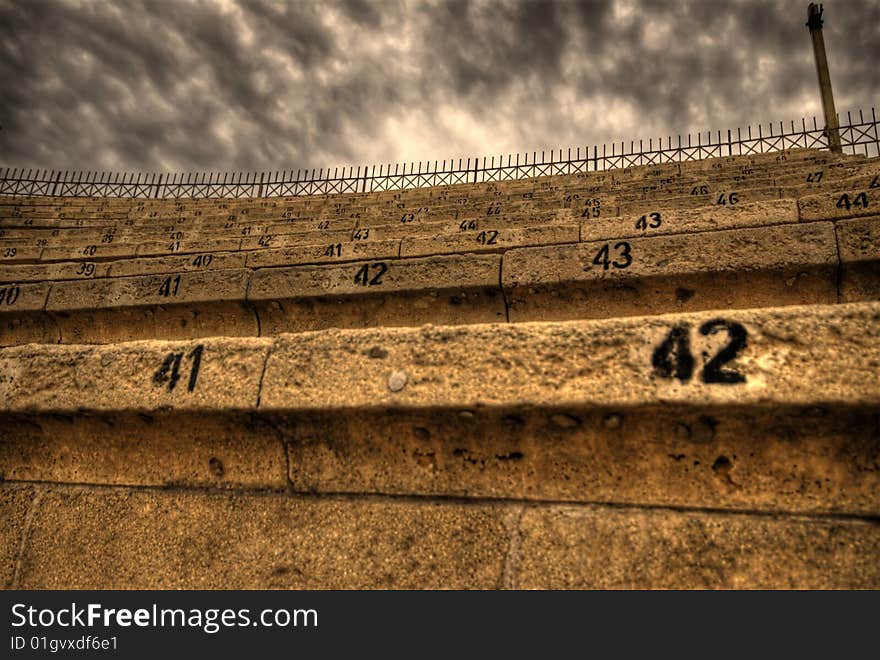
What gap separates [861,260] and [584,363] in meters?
2.18

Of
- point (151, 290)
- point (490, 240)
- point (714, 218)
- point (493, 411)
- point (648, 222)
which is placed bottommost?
point (493, 411)

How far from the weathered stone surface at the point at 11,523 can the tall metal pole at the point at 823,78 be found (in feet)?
62.9

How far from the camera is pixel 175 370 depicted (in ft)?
6.22

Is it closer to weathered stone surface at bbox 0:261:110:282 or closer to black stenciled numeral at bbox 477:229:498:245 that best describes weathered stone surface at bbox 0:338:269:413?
black stenciled numeral at bbox 477:229:498:245

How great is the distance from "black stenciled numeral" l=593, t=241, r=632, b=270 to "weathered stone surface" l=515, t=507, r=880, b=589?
1910mm

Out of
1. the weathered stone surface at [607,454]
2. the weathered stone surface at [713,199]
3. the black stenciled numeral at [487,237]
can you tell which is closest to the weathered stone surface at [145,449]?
the weathered stone surface at [607,454]

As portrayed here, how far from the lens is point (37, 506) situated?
6.37 ft

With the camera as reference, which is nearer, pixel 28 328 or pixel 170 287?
pixel 170 287

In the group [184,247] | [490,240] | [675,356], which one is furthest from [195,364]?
[184,247]

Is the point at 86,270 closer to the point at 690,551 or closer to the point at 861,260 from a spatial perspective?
the point at 690,551

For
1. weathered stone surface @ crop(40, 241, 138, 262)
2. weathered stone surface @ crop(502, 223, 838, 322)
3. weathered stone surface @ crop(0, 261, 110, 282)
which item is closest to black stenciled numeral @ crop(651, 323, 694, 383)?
weathered stone surface @ crop(502, 223, 838, 322)

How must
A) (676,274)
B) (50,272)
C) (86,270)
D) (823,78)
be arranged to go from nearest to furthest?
(676,274)
(50,272)
(86,270)
(823,78)
